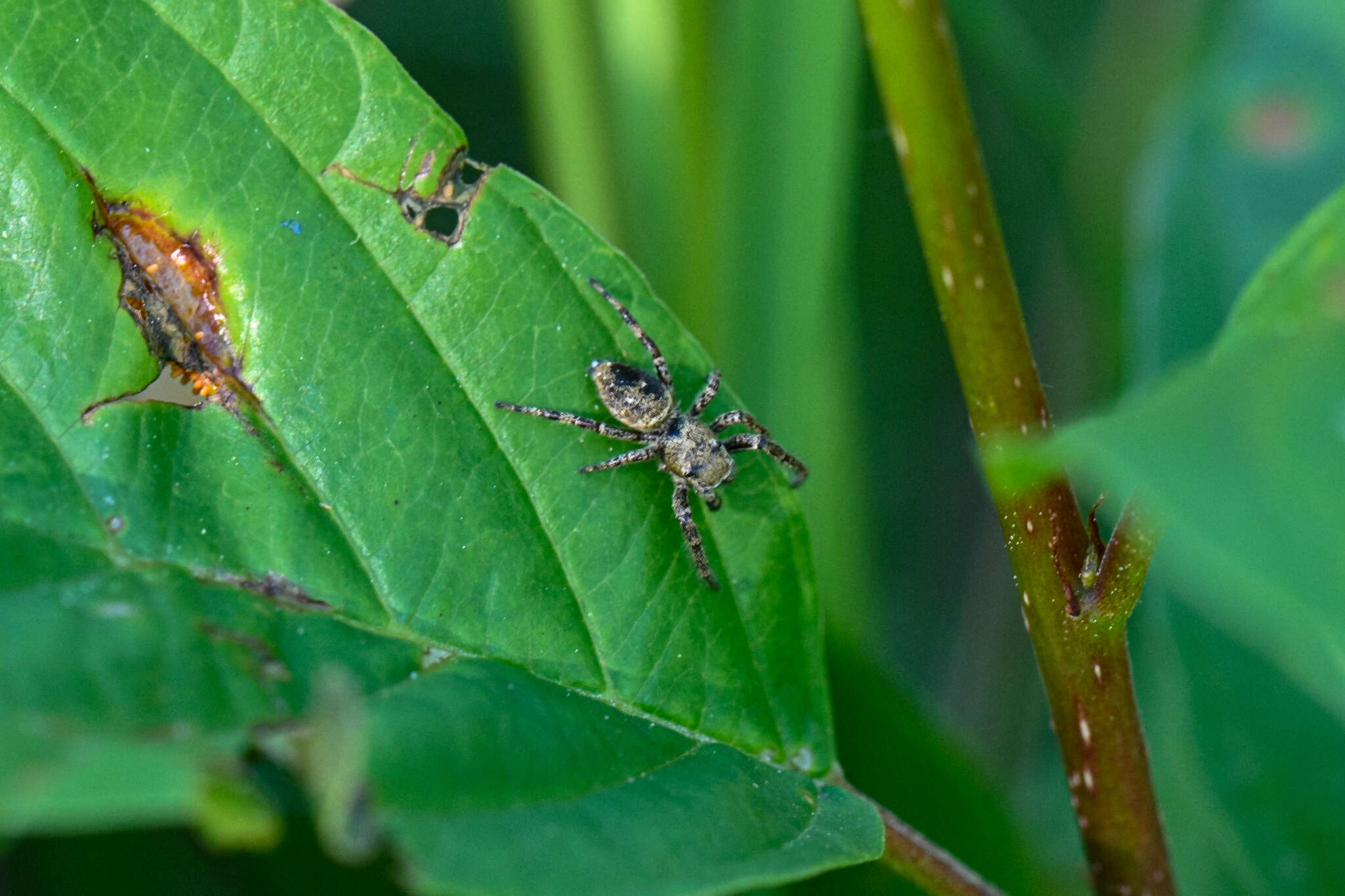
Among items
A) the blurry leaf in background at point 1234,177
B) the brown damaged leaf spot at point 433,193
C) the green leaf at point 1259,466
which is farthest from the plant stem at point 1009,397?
the blurry leaf in background at point 1234,177

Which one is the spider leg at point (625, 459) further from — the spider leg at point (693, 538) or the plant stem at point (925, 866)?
the plant stem at point (925, 866)

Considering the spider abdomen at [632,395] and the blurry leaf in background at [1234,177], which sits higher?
the blurry leaf in background at [1234,177]

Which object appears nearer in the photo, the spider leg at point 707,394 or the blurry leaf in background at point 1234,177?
the spider leg at point 707,394

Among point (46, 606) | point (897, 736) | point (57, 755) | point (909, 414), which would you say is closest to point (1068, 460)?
point (57, 755)

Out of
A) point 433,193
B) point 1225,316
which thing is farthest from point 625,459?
point 1225,316

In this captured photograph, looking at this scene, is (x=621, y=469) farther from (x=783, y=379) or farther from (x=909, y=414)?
(x=909, y=414)

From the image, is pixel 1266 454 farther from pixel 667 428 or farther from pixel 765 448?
pixel 765 448
